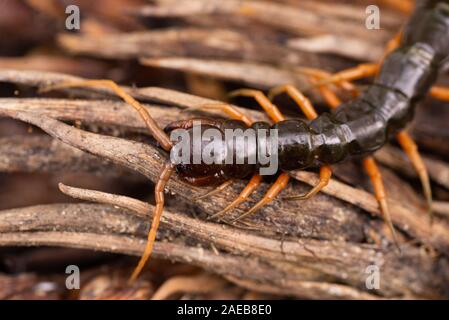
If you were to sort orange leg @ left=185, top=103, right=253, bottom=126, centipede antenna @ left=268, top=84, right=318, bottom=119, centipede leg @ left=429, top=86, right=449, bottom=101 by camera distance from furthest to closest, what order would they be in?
centipede leg @ left=429, top=86, right=449, bottom=101 < centipede antenna @ left=268, top=84, right=318, bottom=119 < orange leg @ left=185, top=103, right=253, bottom=126

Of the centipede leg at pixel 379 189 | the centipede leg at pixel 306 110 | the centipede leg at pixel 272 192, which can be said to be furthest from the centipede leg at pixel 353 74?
the centipede leg at pixel 272 192

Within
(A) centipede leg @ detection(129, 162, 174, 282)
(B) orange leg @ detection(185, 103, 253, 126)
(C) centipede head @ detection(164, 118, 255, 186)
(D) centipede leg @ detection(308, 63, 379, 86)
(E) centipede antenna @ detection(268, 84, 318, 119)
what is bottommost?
(A) centipede leg @ detection(129, 162, 174, 282)

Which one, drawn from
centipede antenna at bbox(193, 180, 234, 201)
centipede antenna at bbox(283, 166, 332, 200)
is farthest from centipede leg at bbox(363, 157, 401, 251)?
centipede antenna at bbox(193, 180, 234, 201)

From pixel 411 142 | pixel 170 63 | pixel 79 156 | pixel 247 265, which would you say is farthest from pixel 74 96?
pixel 411 142

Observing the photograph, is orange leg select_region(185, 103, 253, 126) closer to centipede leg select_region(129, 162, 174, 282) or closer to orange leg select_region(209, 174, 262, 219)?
orange leg select_region(209, 174, 262, 219)

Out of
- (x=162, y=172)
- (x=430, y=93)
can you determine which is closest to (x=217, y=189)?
(x=162, y=172)

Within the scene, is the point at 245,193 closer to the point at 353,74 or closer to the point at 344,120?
the point at 344,120
